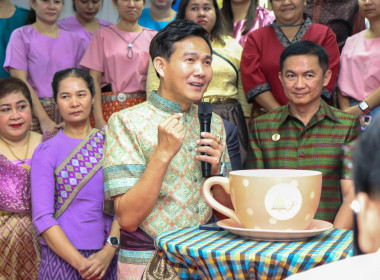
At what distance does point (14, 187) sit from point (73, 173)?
0.33 meters

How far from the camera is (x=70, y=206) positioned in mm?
2303

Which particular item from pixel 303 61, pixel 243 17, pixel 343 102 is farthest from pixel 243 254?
pixel 243 17

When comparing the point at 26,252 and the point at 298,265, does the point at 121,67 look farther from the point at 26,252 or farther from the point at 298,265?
the point at 298,265

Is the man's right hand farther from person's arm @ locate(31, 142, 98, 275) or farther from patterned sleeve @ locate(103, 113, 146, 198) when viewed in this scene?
person's arm @ locate(31, 142, 98, 275)

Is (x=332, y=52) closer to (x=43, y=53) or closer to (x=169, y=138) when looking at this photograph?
(x=43, y=53)

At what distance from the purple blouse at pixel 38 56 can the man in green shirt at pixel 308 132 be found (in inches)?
54.1

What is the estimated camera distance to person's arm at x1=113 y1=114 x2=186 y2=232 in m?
1.34

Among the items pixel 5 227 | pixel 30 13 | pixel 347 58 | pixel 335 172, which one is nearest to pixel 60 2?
pixel 30 13

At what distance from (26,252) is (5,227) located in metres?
0.15

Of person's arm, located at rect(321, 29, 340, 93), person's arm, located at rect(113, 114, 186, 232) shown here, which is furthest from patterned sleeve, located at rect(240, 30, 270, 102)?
person's arm, located at rect(113, 114, 186, 232)

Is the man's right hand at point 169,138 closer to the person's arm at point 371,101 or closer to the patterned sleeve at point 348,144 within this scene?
the patterned sleeve at point 348,144

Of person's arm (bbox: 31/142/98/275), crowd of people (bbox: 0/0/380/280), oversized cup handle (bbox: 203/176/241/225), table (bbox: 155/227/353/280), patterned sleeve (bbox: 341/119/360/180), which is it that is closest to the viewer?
table (bbox: 155/227/353/280)

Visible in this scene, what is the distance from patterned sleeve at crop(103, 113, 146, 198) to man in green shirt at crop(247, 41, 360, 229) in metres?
0.91

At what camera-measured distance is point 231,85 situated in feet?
9.77
